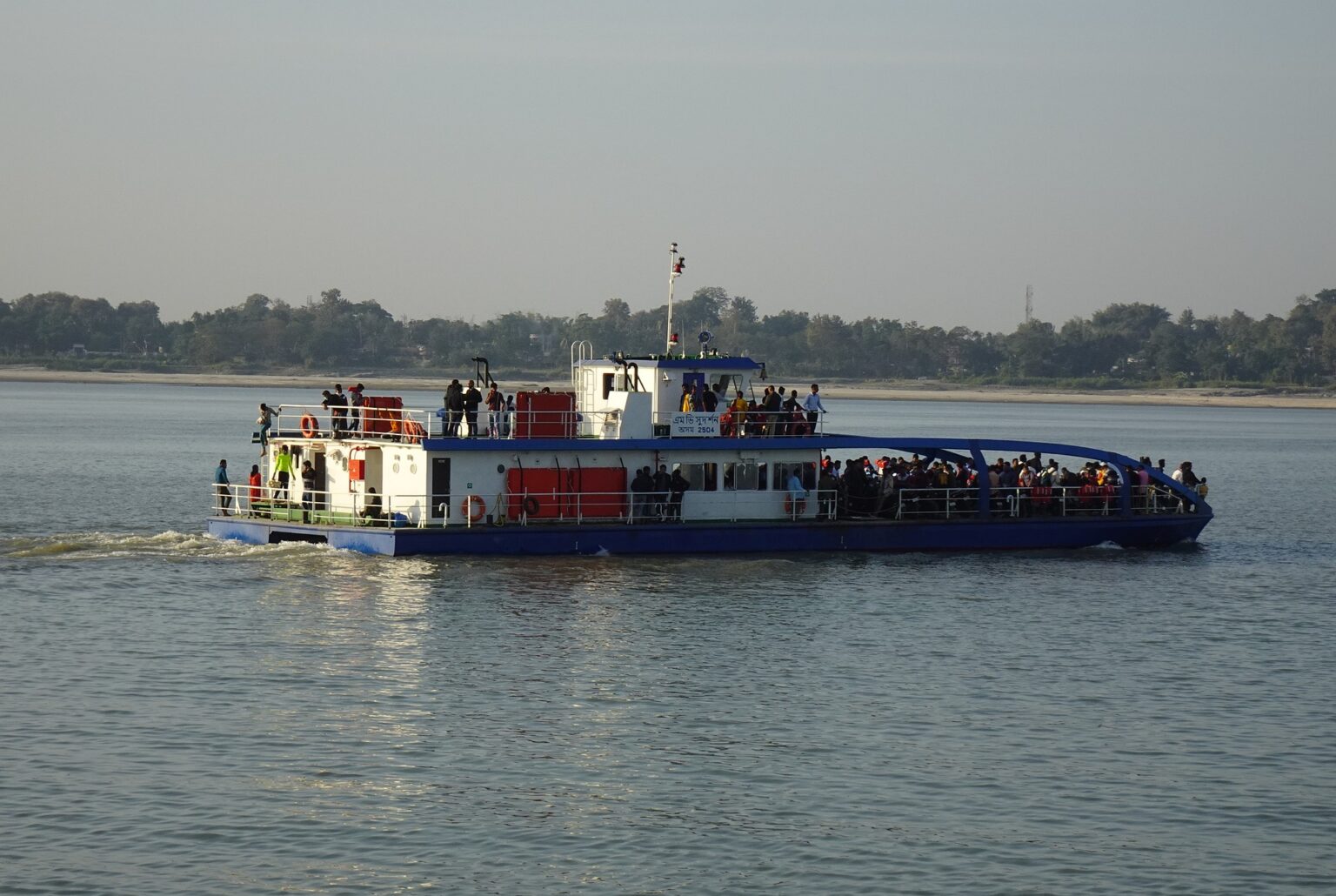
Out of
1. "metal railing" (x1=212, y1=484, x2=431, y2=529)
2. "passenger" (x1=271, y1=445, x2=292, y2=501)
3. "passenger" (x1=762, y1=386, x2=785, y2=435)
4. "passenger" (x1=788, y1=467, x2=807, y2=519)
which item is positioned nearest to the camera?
"metal railing" (x1=212, y1=484, x2=431, y2=529)

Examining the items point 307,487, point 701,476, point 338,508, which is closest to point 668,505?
point 701,476

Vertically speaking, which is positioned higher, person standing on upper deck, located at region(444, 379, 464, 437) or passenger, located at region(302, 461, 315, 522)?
person standing on upper deck, located at region(444, 379, 464, 437)

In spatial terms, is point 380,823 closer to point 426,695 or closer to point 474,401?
point 426,695

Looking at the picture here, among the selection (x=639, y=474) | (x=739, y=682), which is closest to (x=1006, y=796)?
(x=739, y=682)

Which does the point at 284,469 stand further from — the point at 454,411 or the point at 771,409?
the point at 771,409

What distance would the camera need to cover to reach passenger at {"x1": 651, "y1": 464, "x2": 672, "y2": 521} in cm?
3950

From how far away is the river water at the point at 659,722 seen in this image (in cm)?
1919

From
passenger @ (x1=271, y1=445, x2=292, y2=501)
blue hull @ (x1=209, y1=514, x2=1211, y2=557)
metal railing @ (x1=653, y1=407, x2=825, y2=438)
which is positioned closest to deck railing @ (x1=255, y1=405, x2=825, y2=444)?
metal railing @ (x1=653, y1=407, x2=825, y2=438)

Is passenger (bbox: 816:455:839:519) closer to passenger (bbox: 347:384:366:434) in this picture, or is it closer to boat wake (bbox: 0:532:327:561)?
passenger (bbox: 347:384:366:434)

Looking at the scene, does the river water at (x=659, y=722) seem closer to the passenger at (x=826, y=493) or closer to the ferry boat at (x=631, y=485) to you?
the ferry boat at (x=631, y=485)

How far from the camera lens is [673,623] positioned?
32375 millimetres

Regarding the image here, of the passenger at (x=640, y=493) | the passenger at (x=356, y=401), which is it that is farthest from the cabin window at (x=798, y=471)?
the passenger at (x=356, y=401)

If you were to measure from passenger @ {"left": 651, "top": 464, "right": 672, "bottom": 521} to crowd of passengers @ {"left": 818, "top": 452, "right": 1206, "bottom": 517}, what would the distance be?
4.00m

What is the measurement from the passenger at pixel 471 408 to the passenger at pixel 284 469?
438 centimetres
